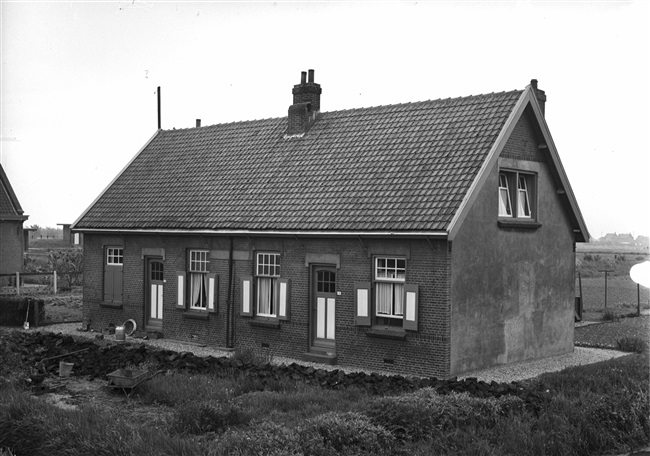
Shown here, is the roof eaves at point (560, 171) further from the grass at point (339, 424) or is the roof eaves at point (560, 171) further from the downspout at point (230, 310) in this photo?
the downspout at point (230, 310)

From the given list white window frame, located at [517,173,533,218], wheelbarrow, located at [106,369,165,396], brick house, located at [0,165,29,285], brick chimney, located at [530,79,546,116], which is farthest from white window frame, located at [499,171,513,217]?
brick house, located at [0,165,29,285]

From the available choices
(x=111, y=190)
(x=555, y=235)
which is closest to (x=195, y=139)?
(x=111, y=190)

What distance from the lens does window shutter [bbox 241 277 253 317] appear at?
22.2 meters

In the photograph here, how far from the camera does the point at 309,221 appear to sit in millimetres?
20875

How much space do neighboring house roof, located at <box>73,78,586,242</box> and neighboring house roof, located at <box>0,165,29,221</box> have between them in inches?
844

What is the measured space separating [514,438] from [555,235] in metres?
12.5

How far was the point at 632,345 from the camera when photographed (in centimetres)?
2352

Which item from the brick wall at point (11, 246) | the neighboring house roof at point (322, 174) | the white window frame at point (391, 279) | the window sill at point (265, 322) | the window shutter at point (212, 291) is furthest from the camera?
the brick wall at point (11, 246)

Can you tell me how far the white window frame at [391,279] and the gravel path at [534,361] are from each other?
1558 mm

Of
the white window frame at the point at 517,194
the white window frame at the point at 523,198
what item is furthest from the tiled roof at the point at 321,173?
the white window frame at the point at 523,198

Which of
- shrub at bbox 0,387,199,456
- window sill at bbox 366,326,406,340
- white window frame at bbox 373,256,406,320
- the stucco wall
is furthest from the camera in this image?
white window frame at bbox 373,256,406,320

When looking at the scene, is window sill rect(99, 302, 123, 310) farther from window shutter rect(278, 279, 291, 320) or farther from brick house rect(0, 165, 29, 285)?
brick house rect(0, 165, 29, 285)

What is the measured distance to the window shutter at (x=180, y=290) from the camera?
2402 centimetres

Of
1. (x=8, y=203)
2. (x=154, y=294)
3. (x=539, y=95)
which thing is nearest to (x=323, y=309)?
(x=154, y=294)
